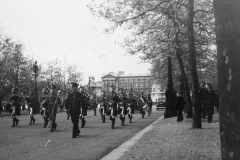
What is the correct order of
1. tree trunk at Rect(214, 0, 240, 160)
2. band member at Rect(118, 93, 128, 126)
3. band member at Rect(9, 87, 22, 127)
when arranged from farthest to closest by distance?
band member at Rect(9, 87, 22, 127) < band member at Rect(118, 93, 128, 126) < tree trunk at Rect(214, 0, 240, 160)

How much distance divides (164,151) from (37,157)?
125 inches

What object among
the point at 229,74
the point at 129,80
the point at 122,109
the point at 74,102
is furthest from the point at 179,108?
the point at 129,80

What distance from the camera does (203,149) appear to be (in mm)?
8109

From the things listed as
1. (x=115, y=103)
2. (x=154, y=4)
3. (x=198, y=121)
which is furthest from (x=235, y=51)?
(x=115, y=103)

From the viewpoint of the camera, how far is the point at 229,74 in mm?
4066

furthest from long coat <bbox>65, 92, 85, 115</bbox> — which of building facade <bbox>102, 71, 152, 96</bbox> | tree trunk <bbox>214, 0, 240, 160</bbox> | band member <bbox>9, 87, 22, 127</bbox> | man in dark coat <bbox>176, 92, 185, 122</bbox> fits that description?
building facade <bbox>102, 71, 152, 96</bbox>

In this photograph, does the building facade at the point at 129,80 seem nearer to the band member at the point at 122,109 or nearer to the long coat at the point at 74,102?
the band member at the point at 122,109

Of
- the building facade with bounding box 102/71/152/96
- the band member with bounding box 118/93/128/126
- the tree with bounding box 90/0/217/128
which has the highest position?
the building facade with bounding box 102/71/152/96

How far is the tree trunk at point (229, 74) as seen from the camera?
4.03 metres

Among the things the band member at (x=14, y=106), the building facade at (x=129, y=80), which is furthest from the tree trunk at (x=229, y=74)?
the building facade at (x=129, y=80)

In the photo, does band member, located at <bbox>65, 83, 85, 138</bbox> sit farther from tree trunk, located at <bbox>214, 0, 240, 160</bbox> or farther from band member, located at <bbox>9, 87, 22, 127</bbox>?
tree trunk, located at <bbox>214, 0, 240, 160</bbox>

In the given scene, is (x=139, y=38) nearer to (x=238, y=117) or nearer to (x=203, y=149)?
(x=203, y=149)

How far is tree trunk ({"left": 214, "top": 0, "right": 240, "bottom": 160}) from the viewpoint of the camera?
4.03m

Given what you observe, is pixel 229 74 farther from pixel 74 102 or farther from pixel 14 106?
pixel 14 106
